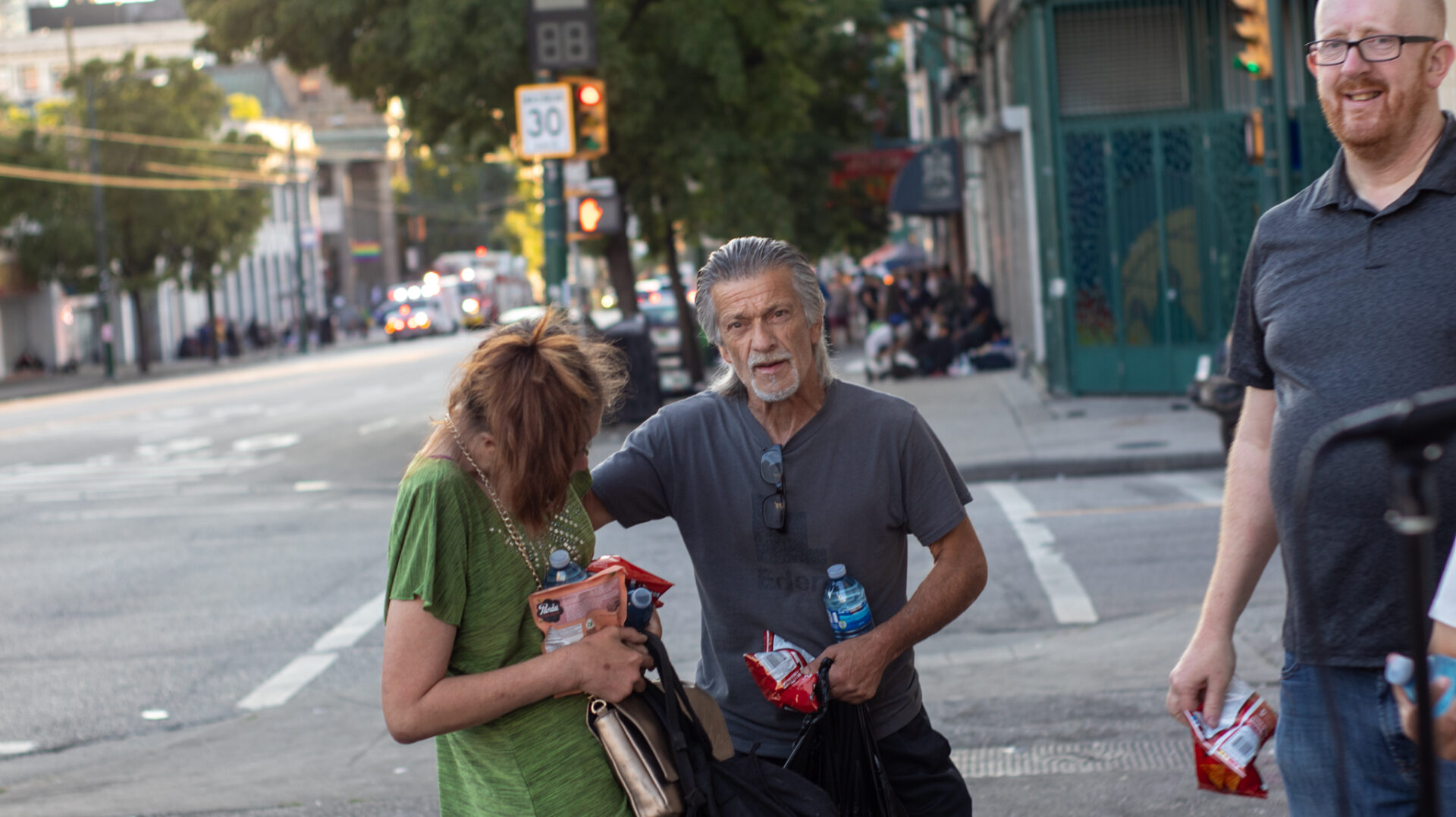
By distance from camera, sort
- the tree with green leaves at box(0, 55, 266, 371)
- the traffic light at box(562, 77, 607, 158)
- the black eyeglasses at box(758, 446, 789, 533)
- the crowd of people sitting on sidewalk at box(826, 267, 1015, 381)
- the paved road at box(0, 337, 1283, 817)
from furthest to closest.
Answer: the tree with green leaves at box(0, 55, 266, 371)
the crowd of people sitting on sidewalk at box(826, 267, 1015, 381)
the traffic light at box(562, 77, 607, 158)
the paved road at box(0, 337, 1283, 817)
the black eyeglasses at box(758, 446, 789, 533)

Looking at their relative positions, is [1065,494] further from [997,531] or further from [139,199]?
[139,199]

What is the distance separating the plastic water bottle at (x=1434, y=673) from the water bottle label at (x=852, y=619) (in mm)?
1126

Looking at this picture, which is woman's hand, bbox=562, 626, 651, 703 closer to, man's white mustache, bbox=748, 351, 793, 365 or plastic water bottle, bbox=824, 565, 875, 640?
plastic water bottle, bbox=824, 565, 875, 640

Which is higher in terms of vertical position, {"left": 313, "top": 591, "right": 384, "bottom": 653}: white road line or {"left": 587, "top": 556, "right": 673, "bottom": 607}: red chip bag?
{"left": 587, "top": 556, "right": 673, "bottom": 607}: red chip bag

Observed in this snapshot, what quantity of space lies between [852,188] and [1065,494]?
2454 centimetres

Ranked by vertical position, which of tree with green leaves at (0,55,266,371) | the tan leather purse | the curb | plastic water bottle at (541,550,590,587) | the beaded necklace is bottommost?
the curb

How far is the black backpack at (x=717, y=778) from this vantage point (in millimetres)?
2744

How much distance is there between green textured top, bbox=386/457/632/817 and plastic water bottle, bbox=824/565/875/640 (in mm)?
589

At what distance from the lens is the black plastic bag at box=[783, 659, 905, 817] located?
123 inches

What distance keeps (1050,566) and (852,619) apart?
6783 millimetres

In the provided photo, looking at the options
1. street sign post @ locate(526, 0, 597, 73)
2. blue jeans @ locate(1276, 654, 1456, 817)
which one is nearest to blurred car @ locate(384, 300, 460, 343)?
street sign post @ locate(526, 0, 597, 73)

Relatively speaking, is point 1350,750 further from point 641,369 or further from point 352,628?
point 641,369

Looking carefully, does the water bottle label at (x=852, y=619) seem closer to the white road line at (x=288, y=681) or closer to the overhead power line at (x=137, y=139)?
the white road line at (x=288, y=681)

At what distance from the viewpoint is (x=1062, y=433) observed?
15797 millimetres
